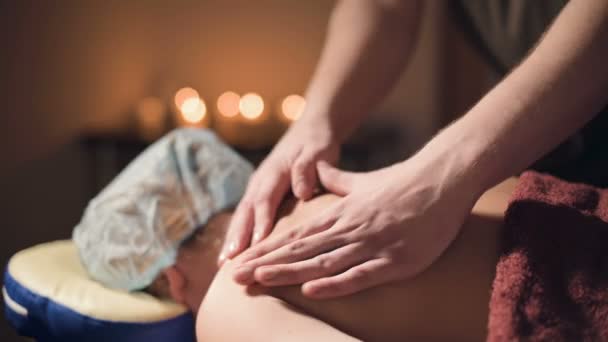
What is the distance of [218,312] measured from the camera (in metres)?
0.67

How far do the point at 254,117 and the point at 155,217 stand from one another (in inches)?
47.6

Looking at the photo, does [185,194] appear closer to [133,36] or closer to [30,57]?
[30,57]

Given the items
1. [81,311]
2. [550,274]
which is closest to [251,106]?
[81,311]

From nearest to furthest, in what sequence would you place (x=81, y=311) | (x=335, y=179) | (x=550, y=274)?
(x=550, y=274)
(x=335, y=179)
(x=81, y=311)

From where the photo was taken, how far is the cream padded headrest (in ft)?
3.01

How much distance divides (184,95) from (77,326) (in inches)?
53.8

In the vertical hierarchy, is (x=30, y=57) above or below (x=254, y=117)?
above

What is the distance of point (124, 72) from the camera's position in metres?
2.07

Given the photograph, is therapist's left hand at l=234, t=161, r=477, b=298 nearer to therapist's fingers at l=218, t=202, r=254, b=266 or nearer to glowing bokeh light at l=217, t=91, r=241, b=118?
therapist's fingers at l=218, t=202, r=254, b=266

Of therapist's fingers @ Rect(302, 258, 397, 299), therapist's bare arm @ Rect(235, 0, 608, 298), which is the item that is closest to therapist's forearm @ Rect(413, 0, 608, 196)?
therapist's bare arm @ Rect(235, 0, 608, 298)

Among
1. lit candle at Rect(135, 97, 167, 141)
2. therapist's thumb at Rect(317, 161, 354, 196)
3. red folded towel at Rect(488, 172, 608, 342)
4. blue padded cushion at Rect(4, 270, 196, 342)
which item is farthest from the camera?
lit candle at Rect(135, 97, 167, 141)

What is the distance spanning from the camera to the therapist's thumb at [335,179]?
2.48 feet

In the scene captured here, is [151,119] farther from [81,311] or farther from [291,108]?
[81,311]

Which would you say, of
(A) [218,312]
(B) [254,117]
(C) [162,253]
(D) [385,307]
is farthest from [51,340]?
(B) [254,117]
